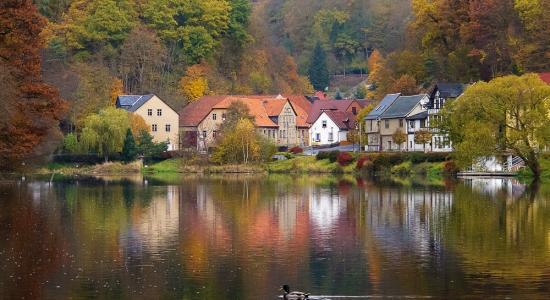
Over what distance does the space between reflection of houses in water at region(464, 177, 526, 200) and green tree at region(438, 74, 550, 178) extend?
177 centimetres

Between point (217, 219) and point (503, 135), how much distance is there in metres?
31.5

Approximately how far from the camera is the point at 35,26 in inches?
2140

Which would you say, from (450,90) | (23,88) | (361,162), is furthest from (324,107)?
(23,88)

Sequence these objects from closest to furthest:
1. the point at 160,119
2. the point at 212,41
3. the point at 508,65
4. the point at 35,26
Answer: the point at 35,26 → the point at 508,65 → the point at 160,119 → the point at 212,41

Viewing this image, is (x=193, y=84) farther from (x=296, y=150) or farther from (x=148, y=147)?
(x=148, y=147)

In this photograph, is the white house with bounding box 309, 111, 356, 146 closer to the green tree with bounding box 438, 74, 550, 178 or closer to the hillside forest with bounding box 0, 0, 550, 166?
the hillside forest with bounding box 0, 0, 550, 166

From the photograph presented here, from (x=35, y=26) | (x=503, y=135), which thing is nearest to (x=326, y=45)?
(x=503, y=135)

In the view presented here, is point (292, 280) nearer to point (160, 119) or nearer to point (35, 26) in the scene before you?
point (35, 26)

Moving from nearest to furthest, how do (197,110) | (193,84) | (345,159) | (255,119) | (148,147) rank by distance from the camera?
(345,159)
(148,147)
(255,119)
(197,110)
(193,84)

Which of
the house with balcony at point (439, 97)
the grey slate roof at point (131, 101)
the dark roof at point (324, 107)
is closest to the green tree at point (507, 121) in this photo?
the house with balcony at point (439, 97)

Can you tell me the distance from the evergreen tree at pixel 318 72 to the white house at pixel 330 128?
171ft

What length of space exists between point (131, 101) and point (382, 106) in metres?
25.1

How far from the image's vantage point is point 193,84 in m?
121

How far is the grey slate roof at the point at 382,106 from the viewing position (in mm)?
99938
